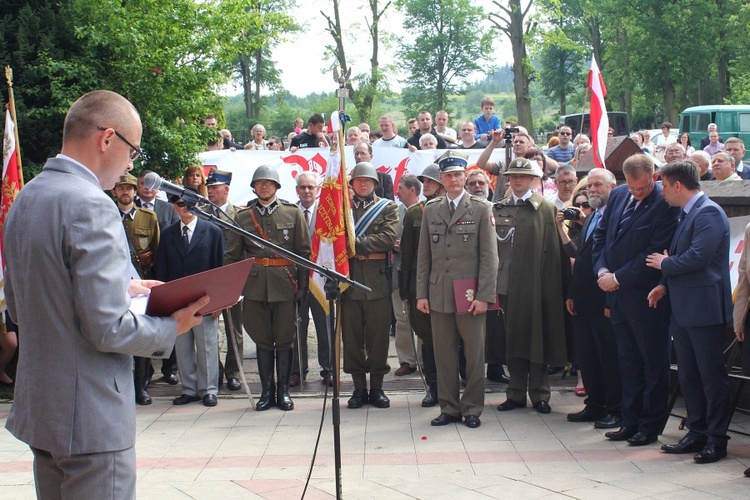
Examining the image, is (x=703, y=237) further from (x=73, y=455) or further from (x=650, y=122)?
(x=650, y=122)

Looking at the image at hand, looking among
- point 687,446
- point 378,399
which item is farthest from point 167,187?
point 378,399

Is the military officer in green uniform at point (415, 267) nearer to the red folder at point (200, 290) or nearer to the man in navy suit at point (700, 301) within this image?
the man in navy suit at point (700, 301)

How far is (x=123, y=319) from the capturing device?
317 centimetres

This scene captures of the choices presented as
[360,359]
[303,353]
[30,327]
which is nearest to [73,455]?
[30,327]

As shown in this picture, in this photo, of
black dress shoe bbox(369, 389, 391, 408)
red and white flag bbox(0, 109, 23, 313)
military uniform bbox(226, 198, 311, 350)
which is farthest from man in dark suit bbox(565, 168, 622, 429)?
red and white flag bbox(0, 109, 23, 313)

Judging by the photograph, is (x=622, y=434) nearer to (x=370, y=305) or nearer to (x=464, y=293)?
(x=464, y=293)

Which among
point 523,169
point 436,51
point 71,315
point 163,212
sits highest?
point 436,51

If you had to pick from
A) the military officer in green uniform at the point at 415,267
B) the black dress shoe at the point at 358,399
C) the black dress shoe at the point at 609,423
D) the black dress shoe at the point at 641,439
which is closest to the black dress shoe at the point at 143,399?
the black dress shoe at the point at 358,399

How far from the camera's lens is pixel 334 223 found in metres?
8.30

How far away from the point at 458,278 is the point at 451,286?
0.32 feet

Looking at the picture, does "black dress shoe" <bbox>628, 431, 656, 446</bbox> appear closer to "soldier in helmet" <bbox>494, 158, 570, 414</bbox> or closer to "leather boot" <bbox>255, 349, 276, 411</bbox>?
"soldier in helmet" <bbox>494, 158, 570, 414</bbox>

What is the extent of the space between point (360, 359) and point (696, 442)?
3279 mm

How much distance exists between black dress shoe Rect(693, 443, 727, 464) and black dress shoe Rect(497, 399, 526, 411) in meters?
2.15

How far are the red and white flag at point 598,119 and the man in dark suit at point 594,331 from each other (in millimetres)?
2228
